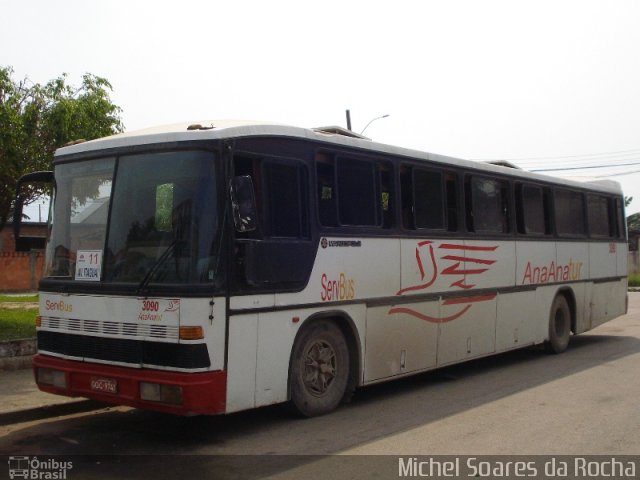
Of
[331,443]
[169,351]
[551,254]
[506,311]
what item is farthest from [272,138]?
[551,254]

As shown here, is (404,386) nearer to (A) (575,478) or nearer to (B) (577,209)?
(A) (575,478)

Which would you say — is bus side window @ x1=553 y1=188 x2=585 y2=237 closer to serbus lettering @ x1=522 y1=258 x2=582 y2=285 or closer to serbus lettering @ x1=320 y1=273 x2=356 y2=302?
serbus lettering @ x1=522 y1=258 x2=582 y2=285

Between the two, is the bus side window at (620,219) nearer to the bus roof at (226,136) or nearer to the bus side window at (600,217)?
the bus side window at (600,217)

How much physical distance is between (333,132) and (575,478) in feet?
16.2

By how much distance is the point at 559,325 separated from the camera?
44.4 ft

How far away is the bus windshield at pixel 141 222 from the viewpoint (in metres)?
6.89

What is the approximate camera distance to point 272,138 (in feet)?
25.1

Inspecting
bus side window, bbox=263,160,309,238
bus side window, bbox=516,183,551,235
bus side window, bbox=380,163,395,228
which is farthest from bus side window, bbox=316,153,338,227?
bus side window, bbox=516,183,551,235

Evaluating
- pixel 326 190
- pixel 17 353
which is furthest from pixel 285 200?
pixel 17 353

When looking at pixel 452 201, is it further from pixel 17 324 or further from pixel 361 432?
pixel 17 324

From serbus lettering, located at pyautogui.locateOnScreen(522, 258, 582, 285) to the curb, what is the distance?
7619 millimetres

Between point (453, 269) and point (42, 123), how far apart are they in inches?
298

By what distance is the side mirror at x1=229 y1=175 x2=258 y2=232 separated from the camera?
6.94 meters

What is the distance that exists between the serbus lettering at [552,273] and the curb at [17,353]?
762 centimetres
